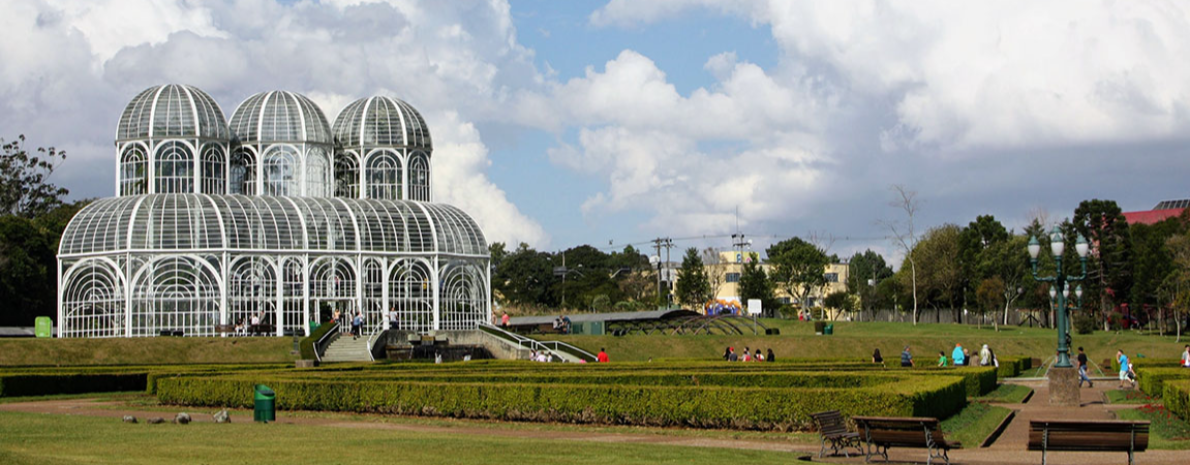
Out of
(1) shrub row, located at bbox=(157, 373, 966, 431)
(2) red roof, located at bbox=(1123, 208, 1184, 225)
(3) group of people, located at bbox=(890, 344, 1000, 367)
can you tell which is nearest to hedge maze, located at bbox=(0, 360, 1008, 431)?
(1) shrub row, located at bbox=(157, 373, 966, 431)

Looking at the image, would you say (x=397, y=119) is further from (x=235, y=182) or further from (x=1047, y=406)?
(x=1047, y=406)

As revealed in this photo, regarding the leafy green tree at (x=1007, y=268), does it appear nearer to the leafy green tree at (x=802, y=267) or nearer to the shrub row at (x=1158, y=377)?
the leafy green tree at (x=802, y=267)

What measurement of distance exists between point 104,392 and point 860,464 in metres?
27.3

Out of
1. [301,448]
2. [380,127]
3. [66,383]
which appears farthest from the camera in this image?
[380,127]

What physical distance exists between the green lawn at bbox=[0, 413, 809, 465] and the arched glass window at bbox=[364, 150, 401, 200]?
4442 cm

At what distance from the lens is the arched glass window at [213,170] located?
205 ft

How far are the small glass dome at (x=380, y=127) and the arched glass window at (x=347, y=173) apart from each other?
2.47ft

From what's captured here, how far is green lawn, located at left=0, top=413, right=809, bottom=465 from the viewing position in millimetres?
16734

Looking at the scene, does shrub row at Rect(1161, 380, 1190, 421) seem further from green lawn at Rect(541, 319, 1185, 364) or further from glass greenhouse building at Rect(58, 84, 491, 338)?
glass greenhouse building at Rect(58, 84, 491, 338)

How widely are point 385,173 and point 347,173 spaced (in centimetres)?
214

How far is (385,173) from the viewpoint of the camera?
6725 centimetres

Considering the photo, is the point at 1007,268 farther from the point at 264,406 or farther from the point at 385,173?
the point at 264,406

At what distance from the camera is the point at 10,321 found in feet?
237

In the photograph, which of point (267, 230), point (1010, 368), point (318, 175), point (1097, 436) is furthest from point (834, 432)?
point (318, 175)
